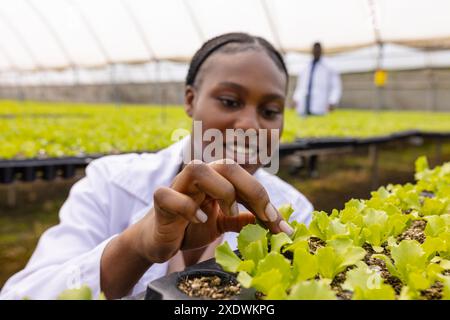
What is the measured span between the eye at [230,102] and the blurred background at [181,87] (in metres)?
2.27

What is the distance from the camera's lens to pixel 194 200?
0.75 meters

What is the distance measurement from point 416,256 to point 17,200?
4.96 m

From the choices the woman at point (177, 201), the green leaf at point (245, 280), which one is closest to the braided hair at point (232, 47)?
the woman at point (177, 201)

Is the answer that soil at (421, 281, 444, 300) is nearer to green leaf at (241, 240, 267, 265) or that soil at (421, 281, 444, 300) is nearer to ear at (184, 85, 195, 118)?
green leaf at (241, 240, 267, 265)

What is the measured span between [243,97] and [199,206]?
0.62 meters

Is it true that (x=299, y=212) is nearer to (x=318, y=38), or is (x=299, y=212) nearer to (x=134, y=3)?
(x=318, y=38)

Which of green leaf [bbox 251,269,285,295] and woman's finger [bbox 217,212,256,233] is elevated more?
woman's finger [bbox 217,212,256,233]

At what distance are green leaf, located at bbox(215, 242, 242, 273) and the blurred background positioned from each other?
2.82 meters

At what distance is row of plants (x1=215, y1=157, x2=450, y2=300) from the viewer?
1.89ft

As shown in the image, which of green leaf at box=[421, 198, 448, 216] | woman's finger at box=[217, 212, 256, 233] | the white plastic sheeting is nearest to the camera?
woman's finger at box=[217, 212, 256, 233]

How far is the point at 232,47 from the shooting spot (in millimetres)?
1399

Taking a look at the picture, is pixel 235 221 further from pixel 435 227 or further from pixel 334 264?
pixel 435 227

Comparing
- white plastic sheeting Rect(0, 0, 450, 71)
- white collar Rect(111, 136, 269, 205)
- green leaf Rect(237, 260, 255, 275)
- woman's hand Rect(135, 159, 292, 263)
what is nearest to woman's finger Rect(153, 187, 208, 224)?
woman's hand Rect(135, 159, 292, 263)

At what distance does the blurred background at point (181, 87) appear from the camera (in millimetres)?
4145
